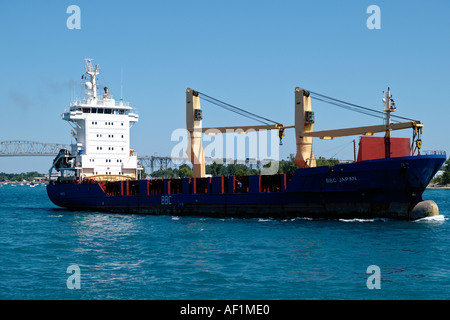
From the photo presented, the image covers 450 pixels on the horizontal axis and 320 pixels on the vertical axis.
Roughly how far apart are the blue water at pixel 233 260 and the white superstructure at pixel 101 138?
1475 cm

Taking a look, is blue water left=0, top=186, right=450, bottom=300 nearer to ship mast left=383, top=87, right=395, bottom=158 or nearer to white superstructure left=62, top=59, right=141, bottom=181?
ship mast left=383, top=87, right=395, bottom=158

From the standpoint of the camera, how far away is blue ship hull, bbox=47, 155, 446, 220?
2578 cm

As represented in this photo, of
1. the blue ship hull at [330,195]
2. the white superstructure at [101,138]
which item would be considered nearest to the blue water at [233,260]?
the blue ship hull at [330,195]

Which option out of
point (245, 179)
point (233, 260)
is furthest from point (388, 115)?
point (233, 260)

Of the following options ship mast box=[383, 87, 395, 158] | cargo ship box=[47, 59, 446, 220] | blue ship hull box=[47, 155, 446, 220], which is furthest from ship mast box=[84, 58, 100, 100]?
ship mast box=[383, 87, 395, 158]

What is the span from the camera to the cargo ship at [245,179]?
26.4 meters

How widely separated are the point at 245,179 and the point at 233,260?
1571 centimetres

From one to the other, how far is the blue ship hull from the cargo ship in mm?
51

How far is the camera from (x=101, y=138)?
4256 centimetres

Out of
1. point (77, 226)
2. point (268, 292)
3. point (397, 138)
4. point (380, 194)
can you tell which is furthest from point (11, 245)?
point (397, 138)

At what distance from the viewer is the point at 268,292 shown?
13.3 m

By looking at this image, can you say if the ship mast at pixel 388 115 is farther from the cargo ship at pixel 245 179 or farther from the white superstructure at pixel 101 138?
the white superstructure at pixel 101 138

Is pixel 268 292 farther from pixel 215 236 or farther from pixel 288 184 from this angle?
pixel 288 184
